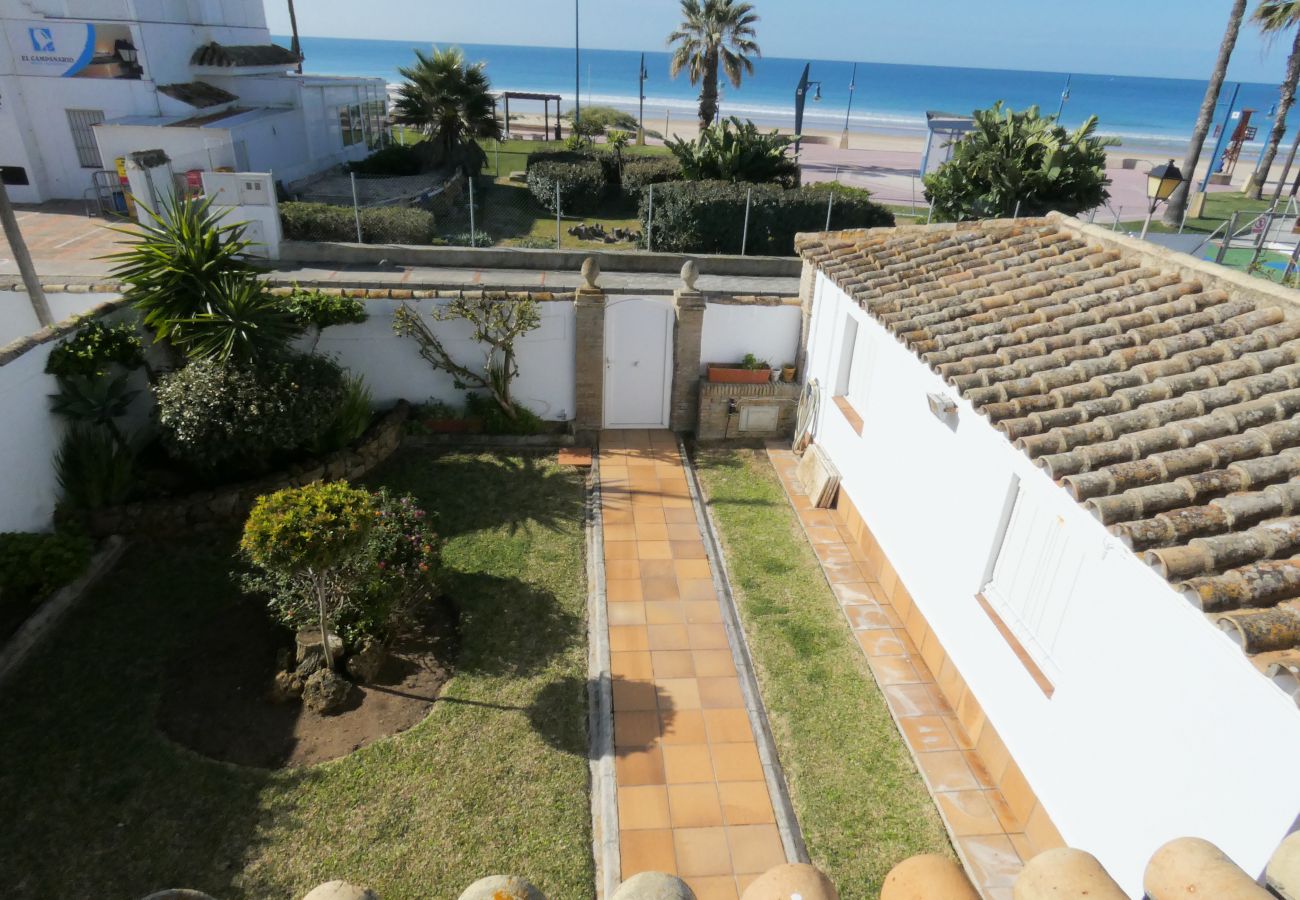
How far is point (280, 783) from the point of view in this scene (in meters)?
6.59

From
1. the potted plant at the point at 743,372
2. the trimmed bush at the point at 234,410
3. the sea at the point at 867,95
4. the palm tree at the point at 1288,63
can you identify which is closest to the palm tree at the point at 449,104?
the potted plant at the point at 743,372

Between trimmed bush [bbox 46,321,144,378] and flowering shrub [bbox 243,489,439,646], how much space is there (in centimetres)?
346

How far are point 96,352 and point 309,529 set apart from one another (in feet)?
16.7

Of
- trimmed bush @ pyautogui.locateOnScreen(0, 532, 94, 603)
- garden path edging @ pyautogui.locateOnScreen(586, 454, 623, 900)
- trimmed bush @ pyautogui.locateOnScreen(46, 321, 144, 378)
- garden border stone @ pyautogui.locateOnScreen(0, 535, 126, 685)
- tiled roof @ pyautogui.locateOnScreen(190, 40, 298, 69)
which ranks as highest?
tiled roof @ pyautogui.locateOnScreen(190, 40, 298, 69)

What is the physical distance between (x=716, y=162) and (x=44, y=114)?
1924cm

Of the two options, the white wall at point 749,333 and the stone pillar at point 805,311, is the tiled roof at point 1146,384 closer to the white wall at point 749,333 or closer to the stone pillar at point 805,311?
the stone pillar at point 805,311

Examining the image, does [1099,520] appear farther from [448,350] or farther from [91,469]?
[91,469]

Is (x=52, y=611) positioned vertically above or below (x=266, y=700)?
above

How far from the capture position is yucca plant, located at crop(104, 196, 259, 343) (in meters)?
9.88

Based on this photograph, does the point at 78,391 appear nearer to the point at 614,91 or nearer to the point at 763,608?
the point at 763,608

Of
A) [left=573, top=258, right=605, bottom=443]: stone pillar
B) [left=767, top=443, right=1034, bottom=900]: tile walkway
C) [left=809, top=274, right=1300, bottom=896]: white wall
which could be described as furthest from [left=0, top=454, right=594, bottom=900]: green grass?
[left=573, top=258, right=605, bottom=443]: stone pillar

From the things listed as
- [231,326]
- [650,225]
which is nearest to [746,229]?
[650,225]

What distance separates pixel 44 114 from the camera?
2283 centimetres

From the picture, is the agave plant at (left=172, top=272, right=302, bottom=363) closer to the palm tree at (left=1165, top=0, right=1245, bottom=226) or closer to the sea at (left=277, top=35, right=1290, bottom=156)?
the palm tree at (left=1165, top=0, right=1245, bottom=226)
